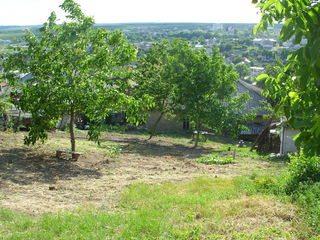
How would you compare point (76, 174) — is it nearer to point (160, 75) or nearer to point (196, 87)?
point (196, 87)

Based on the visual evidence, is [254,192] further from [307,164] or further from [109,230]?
[109,230]

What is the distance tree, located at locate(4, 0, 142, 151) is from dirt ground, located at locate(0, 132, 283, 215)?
113cm

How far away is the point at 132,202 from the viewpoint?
9594mm

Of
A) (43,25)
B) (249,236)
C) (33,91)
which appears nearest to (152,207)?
(249,236)

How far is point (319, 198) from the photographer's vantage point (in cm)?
878

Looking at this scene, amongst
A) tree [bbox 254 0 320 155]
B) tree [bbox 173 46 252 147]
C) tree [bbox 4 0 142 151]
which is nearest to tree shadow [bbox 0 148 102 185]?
tree [bbox 4 0 142 151]

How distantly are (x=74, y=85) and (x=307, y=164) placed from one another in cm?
711

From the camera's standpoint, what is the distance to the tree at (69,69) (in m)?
13.7

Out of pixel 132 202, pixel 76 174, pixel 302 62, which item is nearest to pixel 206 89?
pixel 76 174

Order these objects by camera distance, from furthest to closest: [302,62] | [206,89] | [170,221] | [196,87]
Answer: [196,87] < [206,89] < [170,221] < [302,62]

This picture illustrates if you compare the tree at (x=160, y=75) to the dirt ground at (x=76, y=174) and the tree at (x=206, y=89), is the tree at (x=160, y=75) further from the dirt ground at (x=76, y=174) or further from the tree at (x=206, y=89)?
the dirt ground at (x=76, y=174)

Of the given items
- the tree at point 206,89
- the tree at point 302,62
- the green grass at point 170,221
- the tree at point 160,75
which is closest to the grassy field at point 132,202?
the green grass at point 170,221

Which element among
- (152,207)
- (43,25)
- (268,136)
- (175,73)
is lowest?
(268,136)

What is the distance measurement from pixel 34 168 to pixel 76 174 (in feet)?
4.17
